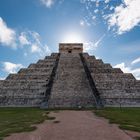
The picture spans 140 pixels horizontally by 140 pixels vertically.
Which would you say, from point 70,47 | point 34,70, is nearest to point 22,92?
point 34,70

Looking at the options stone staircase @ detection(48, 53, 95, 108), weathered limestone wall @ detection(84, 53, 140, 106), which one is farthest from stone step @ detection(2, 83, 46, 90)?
weathered limestone wall @ detection(84, 53, 140, 106)

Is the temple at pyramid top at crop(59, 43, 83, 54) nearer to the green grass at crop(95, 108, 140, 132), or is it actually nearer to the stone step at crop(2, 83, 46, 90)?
the stone step at crop(2, 83, 46, 90)

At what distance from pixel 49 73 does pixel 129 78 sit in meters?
9.15

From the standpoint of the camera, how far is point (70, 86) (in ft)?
79.8

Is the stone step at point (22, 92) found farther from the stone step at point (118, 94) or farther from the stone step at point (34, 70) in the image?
the stone step at point (34, 70)

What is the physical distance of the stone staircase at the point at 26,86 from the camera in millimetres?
22008

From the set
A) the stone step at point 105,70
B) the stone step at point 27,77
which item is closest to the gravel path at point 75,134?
the stone step at point 27,77

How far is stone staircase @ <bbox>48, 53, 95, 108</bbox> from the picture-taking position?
815 inches

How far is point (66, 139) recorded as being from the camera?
7.94m

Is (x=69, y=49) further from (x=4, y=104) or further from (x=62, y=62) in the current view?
(x=4, y=104)

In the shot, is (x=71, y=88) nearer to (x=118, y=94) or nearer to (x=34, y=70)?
(x=118, y=94)

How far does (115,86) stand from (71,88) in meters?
4.56

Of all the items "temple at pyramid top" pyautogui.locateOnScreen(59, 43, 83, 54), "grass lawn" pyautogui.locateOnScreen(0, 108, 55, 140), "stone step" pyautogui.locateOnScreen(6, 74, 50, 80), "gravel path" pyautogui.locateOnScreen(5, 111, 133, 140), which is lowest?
"gravel path" pyautogui.locateOnScreen(5, 111, 133, 140)

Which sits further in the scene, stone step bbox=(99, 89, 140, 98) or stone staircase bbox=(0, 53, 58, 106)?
stone step bbox=(99, 89, 140, 98)
